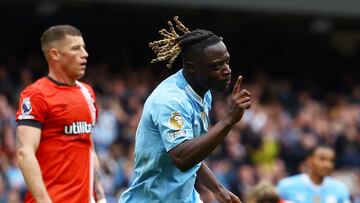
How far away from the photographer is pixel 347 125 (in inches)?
762

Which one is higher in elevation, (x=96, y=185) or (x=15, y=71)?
(x=96, y=185)

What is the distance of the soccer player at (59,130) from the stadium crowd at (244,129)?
5.01 metres

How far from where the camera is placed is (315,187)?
10.4m

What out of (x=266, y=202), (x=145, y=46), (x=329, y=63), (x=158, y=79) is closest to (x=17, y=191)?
(x=266, y=202)

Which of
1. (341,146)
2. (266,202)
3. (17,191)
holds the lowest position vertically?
(341,146)

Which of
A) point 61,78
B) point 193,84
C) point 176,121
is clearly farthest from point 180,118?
point 61,78

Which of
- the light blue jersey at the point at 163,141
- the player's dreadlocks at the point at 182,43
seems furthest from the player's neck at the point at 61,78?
the light blue jersey at the point at 163,141

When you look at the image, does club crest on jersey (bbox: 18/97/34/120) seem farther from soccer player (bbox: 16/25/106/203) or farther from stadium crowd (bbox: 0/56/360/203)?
stadium crowd (bbox: 0/56/360/203)

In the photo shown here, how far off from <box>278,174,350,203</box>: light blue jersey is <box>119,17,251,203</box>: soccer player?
13.5 ft

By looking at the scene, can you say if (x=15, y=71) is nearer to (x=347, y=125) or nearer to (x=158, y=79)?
(x=158, y=79)

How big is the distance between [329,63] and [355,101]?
285 cm

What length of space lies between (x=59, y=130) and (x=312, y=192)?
4.03 metres

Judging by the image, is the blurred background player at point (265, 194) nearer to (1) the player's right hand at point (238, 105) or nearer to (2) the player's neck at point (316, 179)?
(2) the player's neck at point (316, 179)

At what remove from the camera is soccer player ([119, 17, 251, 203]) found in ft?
19.1
